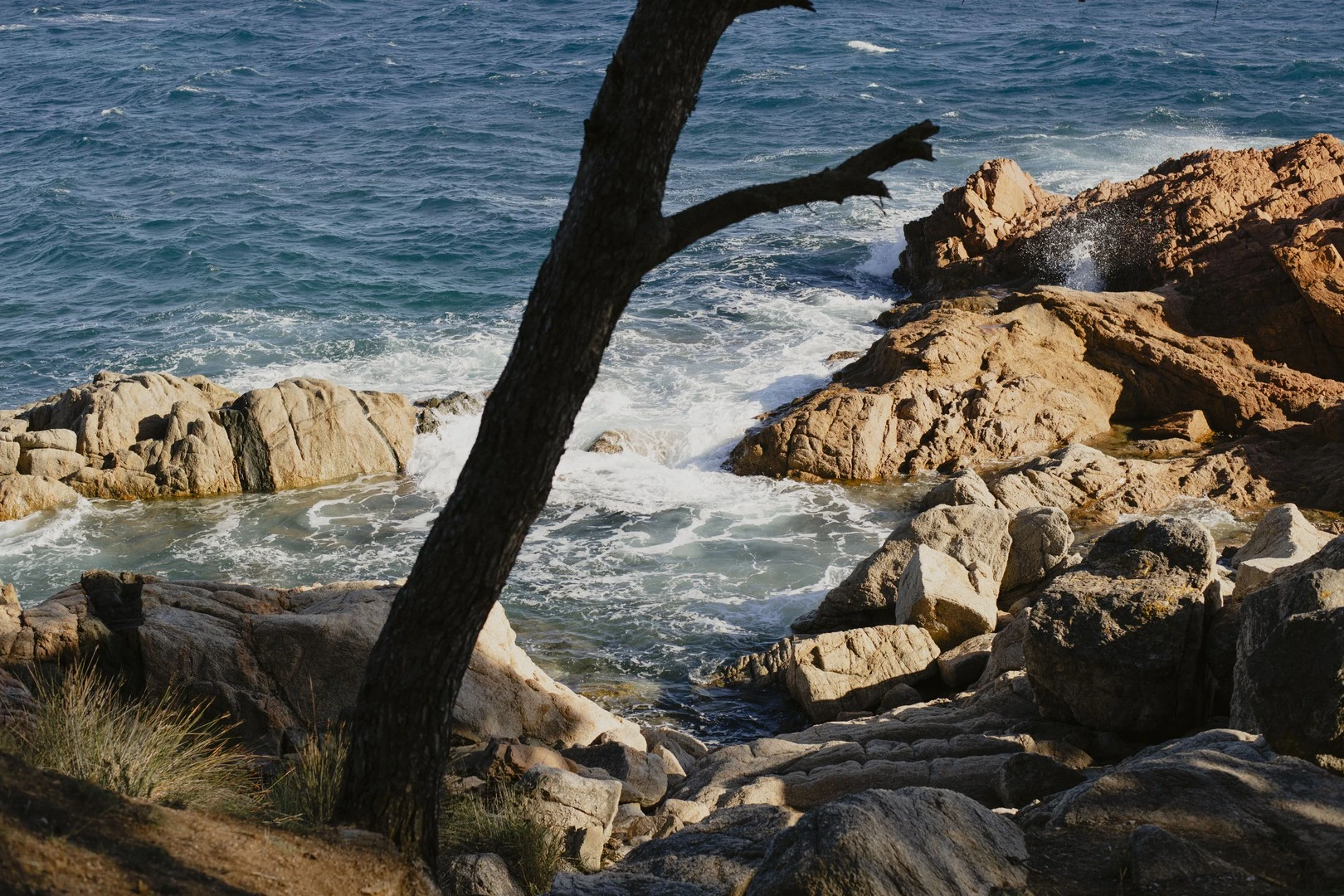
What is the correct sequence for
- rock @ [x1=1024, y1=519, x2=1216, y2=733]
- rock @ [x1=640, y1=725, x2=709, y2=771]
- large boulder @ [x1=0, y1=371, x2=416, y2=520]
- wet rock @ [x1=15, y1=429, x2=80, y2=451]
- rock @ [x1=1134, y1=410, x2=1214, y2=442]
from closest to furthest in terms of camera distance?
rock @ [x1=1024, y1=519, x2=1216, y2=733], rock @ [x1=640, y1=725, x2=709, y2=771], rock @ [x1=1134, y1=410, x2=1214, y2=442], large boulder @ [x1=0, y1=371, x2=416, y2=520], wet rock @ [x1=15, y1=429, x2=80, y2=451]

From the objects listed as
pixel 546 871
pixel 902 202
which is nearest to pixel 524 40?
pixel 902 202

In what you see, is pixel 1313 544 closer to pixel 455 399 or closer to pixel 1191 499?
Answer: pixel 1191 499

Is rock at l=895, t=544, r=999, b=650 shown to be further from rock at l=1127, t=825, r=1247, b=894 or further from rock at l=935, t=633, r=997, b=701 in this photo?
rock at l=1127, t=825, r=1247, b=894

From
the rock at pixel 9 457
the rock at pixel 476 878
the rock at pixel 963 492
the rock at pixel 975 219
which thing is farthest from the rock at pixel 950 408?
the rock at pixel 476 878

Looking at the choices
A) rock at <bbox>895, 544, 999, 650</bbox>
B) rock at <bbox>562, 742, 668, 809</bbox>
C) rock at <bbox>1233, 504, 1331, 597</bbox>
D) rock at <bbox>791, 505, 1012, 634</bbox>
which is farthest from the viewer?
rock at <bbox>791, 505, 1012, 634</bbox>

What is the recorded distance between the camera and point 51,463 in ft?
56.3

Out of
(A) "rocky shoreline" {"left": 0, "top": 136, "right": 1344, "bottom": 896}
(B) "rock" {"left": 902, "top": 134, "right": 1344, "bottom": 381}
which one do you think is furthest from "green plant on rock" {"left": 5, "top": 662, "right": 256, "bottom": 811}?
(B) "rock" {"left": 902, "top": 134, "right": 1344, "bottom": 381}

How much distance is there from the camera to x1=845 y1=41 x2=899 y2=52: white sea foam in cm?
4709

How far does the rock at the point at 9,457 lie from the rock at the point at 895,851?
16254mm

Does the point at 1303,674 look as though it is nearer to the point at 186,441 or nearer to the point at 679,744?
the point at 679,744

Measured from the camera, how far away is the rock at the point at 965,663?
36.0ft

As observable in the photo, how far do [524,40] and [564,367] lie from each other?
47490 millimetres

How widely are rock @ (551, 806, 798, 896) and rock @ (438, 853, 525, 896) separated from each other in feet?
1.26

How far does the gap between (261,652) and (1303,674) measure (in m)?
6.83
